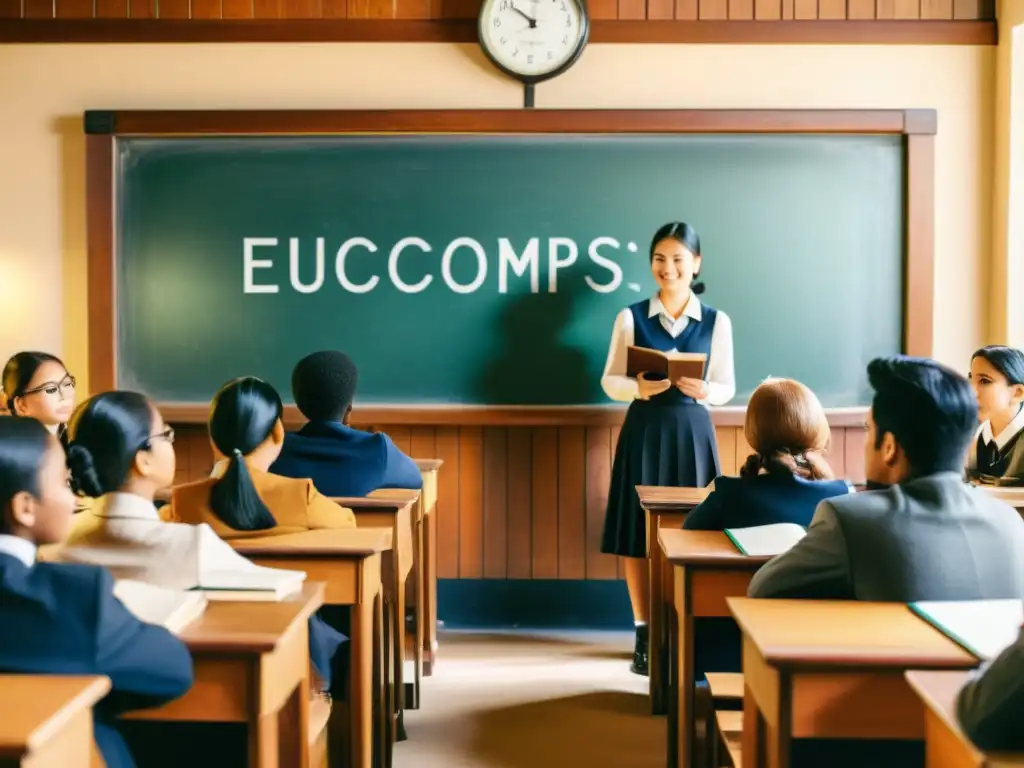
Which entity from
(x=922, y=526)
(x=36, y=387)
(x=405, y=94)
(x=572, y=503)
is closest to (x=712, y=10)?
(x=405, y=94)

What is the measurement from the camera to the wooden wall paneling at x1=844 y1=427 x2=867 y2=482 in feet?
13.4

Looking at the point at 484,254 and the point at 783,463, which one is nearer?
the point at 783,463

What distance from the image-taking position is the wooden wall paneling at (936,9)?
4.00 meters

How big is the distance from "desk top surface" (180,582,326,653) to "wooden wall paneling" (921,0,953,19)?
3.57 meters

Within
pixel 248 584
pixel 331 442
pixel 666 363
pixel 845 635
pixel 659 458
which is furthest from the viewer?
pixel 659 458

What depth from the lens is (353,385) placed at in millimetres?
2713

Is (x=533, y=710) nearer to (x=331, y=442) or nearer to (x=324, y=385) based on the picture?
(x=331, y=442)

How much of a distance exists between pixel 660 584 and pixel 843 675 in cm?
170

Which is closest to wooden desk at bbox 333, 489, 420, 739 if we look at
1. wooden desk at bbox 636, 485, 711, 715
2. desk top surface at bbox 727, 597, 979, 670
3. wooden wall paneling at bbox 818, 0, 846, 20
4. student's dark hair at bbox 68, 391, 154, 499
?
wooden desk at bbox 636, 485, 711, 715

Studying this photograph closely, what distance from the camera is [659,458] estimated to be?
3584 mm

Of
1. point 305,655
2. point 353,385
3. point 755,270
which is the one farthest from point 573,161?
Result: point 305,655

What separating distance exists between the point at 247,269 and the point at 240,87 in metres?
0.74

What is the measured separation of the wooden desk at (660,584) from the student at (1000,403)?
89cm

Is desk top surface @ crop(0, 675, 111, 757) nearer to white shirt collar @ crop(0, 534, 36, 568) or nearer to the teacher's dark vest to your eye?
white shirt collar @ crop(0, 534, 36, 568)
